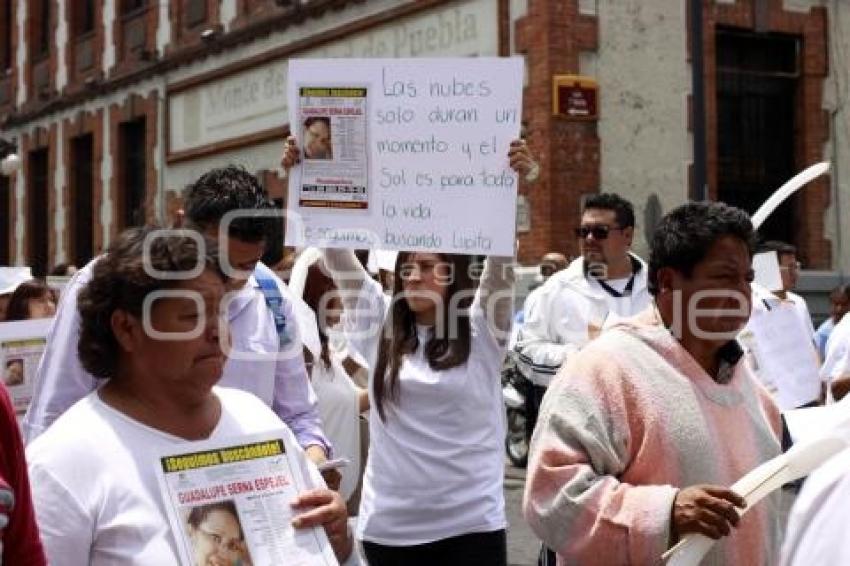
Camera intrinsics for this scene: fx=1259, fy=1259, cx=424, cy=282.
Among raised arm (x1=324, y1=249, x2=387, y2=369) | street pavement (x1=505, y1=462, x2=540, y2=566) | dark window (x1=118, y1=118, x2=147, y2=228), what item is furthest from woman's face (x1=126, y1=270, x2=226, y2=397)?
dark window (x1=118, y1=118, x2=147, y2=228)

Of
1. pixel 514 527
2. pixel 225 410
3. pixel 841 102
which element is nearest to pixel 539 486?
pixel 225 410

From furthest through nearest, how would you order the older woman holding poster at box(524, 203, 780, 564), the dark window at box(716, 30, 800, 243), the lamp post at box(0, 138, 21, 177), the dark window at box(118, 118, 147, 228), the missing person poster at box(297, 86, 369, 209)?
the dark window at box(118, 118, 147, 228) → the lamp post at box(0, 138, 21, 177) → the dark window at box(716, 30, 800, 243) → the missing person poster at box(297, 86, 369, 209) → the older woman holding poster at box(524, 203, 780, 564)

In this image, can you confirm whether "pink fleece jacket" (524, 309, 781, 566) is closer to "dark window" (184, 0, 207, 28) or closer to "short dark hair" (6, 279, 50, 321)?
"short dark hair" (6, 279, 50, 321)

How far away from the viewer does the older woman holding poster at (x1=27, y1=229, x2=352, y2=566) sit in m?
2.26

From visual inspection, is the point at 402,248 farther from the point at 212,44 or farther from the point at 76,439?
the point at 212,44

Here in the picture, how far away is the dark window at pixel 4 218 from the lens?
2847cm

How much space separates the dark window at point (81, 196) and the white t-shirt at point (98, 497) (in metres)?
22.7

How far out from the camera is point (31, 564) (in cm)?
210

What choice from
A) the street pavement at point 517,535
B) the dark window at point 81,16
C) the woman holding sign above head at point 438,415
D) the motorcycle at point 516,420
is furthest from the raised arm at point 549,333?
the dark window at point 81,16

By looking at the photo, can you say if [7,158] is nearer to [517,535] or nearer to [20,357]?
[517,535]

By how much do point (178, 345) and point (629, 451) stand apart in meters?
1.12

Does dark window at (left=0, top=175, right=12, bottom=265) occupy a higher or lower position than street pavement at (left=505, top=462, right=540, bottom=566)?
higher

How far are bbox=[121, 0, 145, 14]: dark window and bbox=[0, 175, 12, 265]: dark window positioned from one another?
7.28 meters

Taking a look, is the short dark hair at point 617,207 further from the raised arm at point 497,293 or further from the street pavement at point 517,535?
the raised arm at point 497,293
